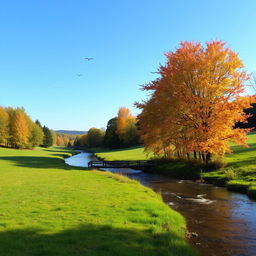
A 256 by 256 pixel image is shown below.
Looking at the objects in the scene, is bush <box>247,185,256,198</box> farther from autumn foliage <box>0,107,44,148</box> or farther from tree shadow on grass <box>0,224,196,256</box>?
autumn foliage <box>0,107,44,148</box>

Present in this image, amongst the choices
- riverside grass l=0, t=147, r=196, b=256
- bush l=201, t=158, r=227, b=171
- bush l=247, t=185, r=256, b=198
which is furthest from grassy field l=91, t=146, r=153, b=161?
riverside grass l=0, t=147, r=196, b=256

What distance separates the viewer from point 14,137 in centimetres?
9062

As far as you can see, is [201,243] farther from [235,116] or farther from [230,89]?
[230,89]

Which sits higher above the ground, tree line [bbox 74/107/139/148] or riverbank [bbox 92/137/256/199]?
tree line [bbox 74/107/139/148]

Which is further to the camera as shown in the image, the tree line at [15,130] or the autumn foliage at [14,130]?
the tree line at [15,130]

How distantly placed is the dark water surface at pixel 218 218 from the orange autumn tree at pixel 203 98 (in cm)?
740

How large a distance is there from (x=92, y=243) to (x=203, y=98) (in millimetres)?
22915

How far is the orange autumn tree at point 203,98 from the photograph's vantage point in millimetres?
26547

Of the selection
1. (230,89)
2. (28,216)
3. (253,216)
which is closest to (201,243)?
(253,216)

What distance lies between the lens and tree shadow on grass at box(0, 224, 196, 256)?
23.6 ft

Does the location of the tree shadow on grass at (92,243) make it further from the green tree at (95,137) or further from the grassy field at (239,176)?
the green tree at (95,137)

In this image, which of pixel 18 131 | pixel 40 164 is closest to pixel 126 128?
pixel 18 131

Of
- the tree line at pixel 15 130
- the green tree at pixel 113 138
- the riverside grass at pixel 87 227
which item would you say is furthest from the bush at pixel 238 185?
the green tree at pixel 113 138

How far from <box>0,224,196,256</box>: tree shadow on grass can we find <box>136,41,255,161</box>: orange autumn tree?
1865 centimetres
